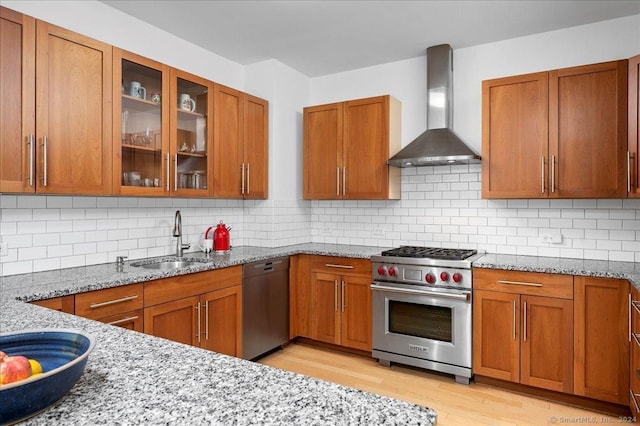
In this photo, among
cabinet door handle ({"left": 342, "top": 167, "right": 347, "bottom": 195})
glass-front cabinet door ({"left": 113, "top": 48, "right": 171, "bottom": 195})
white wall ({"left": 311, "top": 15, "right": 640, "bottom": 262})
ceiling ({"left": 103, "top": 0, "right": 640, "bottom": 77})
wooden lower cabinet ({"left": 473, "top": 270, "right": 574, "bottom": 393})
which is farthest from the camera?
cabinet door handle ({"left": 342, "top": 167, "right": 347, "bottom": 195})

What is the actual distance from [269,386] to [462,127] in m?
3.32

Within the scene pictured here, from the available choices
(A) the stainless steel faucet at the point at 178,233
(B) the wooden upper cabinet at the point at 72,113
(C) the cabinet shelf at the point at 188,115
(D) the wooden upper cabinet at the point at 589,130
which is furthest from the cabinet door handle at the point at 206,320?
(D) the wooden upper cabinet at the point at 589,130

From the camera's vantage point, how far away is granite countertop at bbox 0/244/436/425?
0.81 meters

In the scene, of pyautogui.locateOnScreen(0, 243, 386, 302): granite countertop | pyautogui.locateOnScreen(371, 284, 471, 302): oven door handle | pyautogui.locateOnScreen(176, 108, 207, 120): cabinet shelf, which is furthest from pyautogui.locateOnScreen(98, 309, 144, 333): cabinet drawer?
pyautogui.locateOnScreen(371, 284, 471, 302): oven door handle

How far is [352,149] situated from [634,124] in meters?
2.14

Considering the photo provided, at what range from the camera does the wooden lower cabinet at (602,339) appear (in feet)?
8.44

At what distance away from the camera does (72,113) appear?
2.42 metres

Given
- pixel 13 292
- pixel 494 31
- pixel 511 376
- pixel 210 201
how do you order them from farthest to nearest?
pixel 210 201 < pixel 494 31 < pixel 511 376 < pixel 13 292

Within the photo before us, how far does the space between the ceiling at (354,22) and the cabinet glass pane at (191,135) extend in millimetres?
542

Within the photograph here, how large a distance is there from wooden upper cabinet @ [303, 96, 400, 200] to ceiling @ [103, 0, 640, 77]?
0.54m

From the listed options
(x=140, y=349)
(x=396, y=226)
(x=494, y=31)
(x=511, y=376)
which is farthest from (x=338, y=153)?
(x=140, y=349)

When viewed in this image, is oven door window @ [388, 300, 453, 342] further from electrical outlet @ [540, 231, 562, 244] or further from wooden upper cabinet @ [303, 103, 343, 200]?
wooden upper cabinet @ [303, 103, 343, 200]

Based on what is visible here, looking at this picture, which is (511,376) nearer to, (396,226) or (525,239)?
(525,239)

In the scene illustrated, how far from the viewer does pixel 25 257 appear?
8.34 ft
